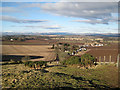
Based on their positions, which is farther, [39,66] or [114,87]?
[39,66]

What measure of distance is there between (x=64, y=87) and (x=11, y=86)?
2505 millimetres

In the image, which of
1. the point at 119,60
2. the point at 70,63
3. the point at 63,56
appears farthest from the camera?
the point at 63,56

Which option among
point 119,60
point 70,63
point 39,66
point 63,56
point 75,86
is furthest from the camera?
point 63,56

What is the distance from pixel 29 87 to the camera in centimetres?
597

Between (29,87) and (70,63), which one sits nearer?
(29,87)

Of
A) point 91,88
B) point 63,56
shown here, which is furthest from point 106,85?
point 63,56

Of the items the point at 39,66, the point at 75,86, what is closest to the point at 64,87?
the point at 75,86

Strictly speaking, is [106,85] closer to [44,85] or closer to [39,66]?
[44,85]

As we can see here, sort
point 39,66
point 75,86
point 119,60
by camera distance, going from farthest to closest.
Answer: point 39,66 < point 119,60 < point 75,86

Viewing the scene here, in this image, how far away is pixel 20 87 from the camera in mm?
5914

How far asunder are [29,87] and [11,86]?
87 centimetres

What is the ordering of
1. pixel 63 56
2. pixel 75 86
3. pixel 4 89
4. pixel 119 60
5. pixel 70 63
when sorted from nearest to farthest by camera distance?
1. pixel 4 89
2. pixel 75 86
3. pixel 119 60
4. pixel 70 63
5. pixel 63 56

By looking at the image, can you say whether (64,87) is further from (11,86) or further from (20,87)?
(11,86)

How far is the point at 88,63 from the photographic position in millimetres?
12172
